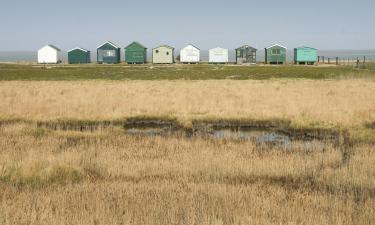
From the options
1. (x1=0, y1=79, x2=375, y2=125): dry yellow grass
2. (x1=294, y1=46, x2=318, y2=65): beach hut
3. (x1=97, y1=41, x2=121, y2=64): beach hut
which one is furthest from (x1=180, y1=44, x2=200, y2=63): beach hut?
(x1=0, y1=79, x2=375, y2=125): dry yellow grass

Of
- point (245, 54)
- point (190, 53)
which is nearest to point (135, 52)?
point (190, 53)

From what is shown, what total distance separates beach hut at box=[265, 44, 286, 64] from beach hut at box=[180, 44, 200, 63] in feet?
47.0

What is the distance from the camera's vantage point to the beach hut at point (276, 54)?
9444 cm

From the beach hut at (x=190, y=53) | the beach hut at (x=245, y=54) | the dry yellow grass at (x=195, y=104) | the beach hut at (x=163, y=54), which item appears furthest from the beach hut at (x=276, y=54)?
the dry yellow grass at (x=195, y=104)

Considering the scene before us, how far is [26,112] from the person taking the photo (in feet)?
80.5

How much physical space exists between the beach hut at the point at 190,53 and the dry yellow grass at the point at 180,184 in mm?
82909

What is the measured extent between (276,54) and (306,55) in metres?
5.99

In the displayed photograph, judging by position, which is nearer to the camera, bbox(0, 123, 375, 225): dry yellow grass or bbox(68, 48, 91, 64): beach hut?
bbox(0, 123, 375, 225): dry yellow grass

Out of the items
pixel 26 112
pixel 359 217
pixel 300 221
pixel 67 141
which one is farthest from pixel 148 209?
pixel 26 112

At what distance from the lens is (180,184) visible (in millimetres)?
9945

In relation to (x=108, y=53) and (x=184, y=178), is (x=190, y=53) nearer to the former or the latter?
(x=108, y=53)

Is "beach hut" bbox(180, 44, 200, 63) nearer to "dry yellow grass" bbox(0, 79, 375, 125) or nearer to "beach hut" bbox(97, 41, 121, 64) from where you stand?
"beach hut" bbox(97, 41, 121, 64)

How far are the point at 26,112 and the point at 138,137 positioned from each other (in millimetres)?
9968

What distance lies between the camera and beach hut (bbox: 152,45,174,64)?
315ft
